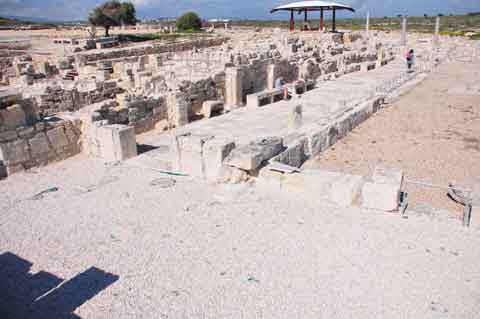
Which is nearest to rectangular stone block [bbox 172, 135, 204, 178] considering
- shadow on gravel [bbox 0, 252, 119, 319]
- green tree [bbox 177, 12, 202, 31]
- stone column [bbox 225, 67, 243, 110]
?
shadow on gravel [bbox 0, 252, 119, 319]

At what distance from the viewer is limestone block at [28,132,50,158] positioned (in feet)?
27.8

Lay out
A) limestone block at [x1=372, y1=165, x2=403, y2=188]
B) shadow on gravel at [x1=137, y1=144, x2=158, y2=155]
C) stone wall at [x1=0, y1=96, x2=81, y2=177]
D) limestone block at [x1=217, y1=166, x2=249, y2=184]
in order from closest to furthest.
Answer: limestone block at [x1=372, y1=165, x2=403, y2=188], limestone block at [x1=217, y1=166, x2=249, y2=184], stone wall at [x1=0, y1=96, x2=81, y2=177], shadow on gravel at [x1=137, y1=144, x2=158, y2=155]

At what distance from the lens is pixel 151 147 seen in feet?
33.7

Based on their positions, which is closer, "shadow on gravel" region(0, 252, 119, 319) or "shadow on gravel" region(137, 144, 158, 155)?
"shadow on gravel" region(0, 252, 119, 319)

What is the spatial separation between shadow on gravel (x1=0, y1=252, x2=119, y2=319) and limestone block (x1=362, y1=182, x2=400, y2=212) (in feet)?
13.1

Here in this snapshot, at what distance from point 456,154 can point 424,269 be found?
5.96 metres

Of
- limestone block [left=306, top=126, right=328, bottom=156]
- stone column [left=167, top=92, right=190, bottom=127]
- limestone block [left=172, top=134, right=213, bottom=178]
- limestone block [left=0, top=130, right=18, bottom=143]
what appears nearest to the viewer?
limestone block [left=172, top=134, right=213, bottom=178]

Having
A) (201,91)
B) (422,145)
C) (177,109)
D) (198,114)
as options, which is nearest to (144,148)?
(177,109)

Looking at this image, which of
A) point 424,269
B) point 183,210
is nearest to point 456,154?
point 424,269

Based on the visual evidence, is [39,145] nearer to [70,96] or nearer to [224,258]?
[70,96]

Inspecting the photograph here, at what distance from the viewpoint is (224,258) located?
514 centimetres

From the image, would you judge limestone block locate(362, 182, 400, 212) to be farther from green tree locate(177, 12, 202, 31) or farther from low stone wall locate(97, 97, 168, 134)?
green tree locate(177, 12, 202, 31)

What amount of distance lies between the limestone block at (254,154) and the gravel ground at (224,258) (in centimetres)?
45

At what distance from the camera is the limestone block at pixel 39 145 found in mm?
8461
